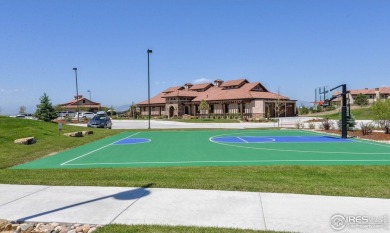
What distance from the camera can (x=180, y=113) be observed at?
72.7m

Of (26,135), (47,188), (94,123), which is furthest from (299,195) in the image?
(94,123)

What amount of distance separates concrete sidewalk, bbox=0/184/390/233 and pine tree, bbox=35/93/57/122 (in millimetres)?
42183

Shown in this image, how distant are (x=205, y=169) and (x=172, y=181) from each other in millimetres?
2282

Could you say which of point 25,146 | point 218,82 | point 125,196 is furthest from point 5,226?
point 218,82

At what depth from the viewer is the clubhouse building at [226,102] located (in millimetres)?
61125

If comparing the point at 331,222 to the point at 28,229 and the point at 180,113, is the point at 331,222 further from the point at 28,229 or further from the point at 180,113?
the point at 180,113

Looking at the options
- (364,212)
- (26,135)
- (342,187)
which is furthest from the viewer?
(26,135)

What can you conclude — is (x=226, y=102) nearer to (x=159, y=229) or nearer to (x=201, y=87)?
(x=201, y=87)

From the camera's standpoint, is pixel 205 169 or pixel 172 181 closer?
pixel 172 181

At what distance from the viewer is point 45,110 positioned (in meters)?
46.4

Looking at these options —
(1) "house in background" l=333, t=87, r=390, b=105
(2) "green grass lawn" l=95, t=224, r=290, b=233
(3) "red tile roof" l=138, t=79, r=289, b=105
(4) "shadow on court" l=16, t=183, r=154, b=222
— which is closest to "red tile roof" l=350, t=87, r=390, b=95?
(1) "house in background" l=333, t=87, r=390, b=105

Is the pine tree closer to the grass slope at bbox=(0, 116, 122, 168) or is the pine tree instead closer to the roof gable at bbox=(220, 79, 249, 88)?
the grass slope at bbox=(0, 116, 122, 168)

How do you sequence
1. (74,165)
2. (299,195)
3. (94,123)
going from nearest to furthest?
(299,195) → (74,165) → (94,123)

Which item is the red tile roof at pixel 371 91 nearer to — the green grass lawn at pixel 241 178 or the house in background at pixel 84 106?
the house in background at pixel 84 106
